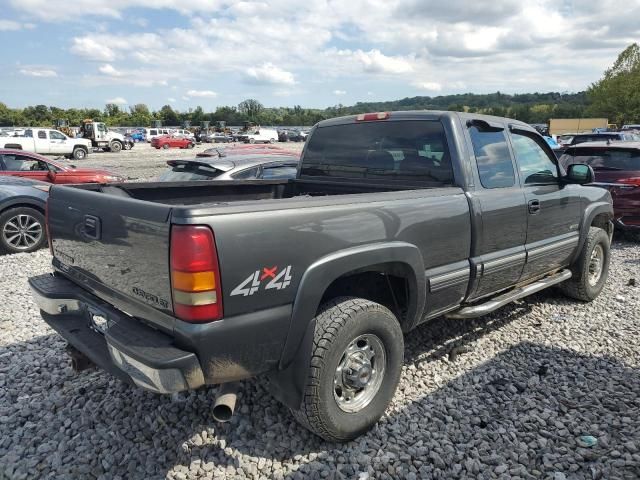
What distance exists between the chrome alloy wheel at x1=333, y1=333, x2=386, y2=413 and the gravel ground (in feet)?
0.82

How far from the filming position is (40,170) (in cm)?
1056

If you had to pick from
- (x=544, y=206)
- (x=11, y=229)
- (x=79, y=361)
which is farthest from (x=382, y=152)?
(x=11, y=229)

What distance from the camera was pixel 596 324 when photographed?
4699 millimetres

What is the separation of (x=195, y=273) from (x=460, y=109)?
185 inches

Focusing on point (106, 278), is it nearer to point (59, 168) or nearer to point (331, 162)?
point (331, 162)

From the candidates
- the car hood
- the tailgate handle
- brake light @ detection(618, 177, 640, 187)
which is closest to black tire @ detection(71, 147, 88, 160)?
the car hood

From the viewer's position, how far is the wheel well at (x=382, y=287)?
3.00 meters

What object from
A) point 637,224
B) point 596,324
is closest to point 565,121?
point 637,224

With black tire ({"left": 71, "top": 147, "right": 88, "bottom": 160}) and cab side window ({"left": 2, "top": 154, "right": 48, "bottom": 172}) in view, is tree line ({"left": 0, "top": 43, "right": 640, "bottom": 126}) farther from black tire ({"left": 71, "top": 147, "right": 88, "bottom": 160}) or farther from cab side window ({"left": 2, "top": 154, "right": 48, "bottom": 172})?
black tire ({"left": 71, "top": 147, "right": 88, "bottom": 160})

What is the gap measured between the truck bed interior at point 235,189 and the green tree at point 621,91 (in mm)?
59648

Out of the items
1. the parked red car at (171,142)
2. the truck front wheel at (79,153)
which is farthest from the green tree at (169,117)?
the truck front wheel at (79,153)

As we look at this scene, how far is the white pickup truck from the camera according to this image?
2749cm

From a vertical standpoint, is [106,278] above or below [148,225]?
below

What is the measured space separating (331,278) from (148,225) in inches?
38.1
